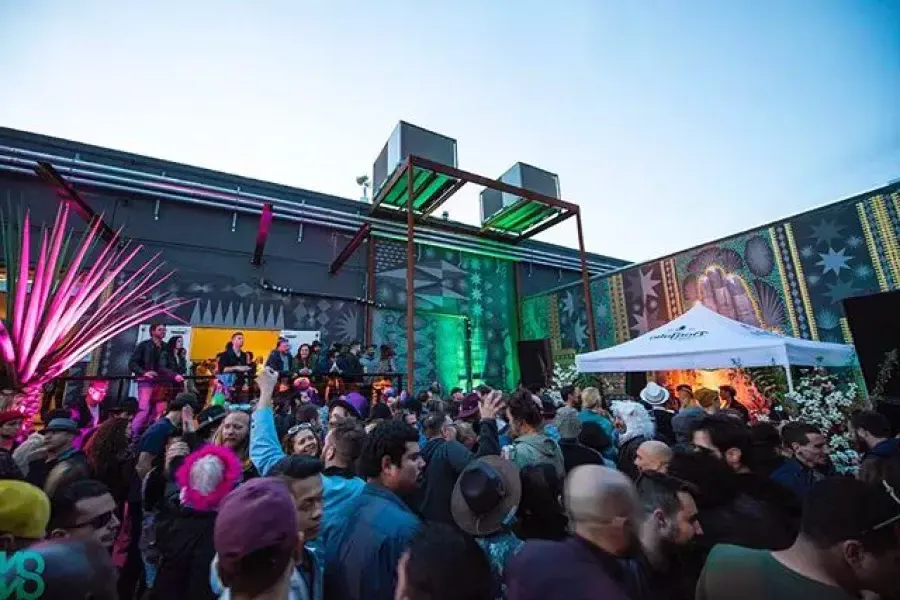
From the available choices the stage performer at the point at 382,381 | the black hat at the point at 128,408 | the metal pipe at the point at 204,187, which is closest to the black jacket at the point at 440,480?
the black hat at the point at 128,408

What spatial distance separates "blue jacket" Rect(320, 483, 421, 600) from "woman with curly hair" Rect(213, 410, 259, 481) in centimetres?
142

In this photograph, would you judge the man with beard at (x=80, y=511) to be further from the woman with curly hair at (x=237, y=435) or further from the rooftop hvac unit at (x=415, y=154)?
the rooftop hvac unit at (x=415, y=154)

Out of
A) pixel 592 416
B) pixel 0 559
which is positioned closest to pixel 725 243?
pixel 592 416

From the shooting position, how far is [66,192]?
7703 millimetres

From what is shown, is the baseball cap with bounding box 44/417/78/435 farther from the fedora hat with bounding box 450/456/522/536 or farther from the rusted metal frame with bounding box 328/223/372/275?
the rusted metal frame with bounding box 328/223/372/275

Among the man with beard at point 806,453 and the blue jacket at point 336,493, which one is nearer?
the blue jacket at point 336,493

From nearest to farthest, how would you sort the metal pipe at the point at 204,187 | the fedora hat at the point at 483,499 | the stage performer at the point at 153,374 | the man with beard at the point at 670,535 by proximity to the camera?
the man with beard at the point at 670,535, the fedora hat at the point at 483,499, the stage performer at the point at 153,374, the metal pipe at the point at 204,187

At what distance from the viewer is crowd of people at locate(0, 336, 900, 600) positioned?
1119mm

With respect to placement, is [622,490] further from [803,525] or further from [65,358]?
[65,358]

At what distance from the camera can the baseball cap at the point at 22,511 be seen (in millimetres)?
1146

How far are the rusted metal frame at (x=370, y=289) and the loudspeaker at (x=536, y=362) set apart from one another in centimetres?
525

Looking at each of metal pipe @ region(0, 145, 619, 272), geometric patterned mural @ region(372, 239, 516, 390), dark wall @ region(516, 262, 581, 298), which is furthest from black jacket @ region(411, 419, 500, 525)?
dark wall @ region(516, 262, 581, 298)

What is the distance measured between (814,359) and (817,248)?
3781 millimetres

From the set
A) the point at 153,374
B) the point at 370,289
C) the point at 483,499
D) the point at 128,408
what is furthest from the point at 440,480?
the point at 370,289
